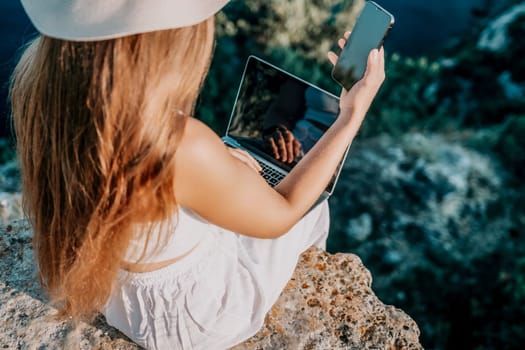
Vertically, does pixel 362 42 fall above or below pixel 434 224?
above

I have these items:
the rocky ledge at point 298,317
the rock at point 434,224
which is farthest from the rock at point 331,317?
the rock at point 434,224

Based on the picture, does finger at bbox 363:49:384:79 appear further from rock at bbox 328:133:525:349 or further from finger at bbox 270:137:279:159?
rock at bbox 328:133:525:349

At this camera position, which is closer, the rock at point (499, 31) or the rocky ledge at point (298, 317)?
the rocky ledge at point (298, 317)

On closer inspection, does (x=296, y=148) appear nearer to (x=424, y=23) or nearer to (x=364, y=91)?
(x=364, y=91)

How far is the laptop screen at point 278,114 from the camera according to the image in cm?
213

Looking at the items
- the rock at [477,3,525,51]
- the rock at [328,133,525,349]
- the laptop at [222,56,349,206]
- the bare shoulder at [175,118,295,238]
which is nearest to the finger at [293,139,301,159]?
the laptop at [222,56,349,206]

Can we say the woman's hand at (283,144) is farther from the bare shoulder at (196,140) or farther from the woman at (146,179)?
the bare shoulder at (196,140)

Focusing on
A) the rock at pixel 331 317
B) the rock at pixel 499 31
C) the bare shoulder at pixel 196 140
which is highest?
the rock at pixel 499 31

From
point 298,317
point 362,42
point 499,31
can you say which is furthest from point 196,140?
point 499,31

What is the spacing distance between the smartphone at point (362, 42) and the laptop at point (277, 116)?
1.51 ft

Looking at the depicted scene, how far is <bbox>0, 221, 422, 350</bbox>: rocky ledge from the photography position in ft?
5.40

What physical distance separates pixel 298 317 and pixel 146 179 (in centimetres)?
89

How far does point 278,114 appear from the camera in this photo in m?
2.23

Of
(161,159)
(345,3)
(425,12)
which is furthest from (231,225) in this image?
(425,12)
